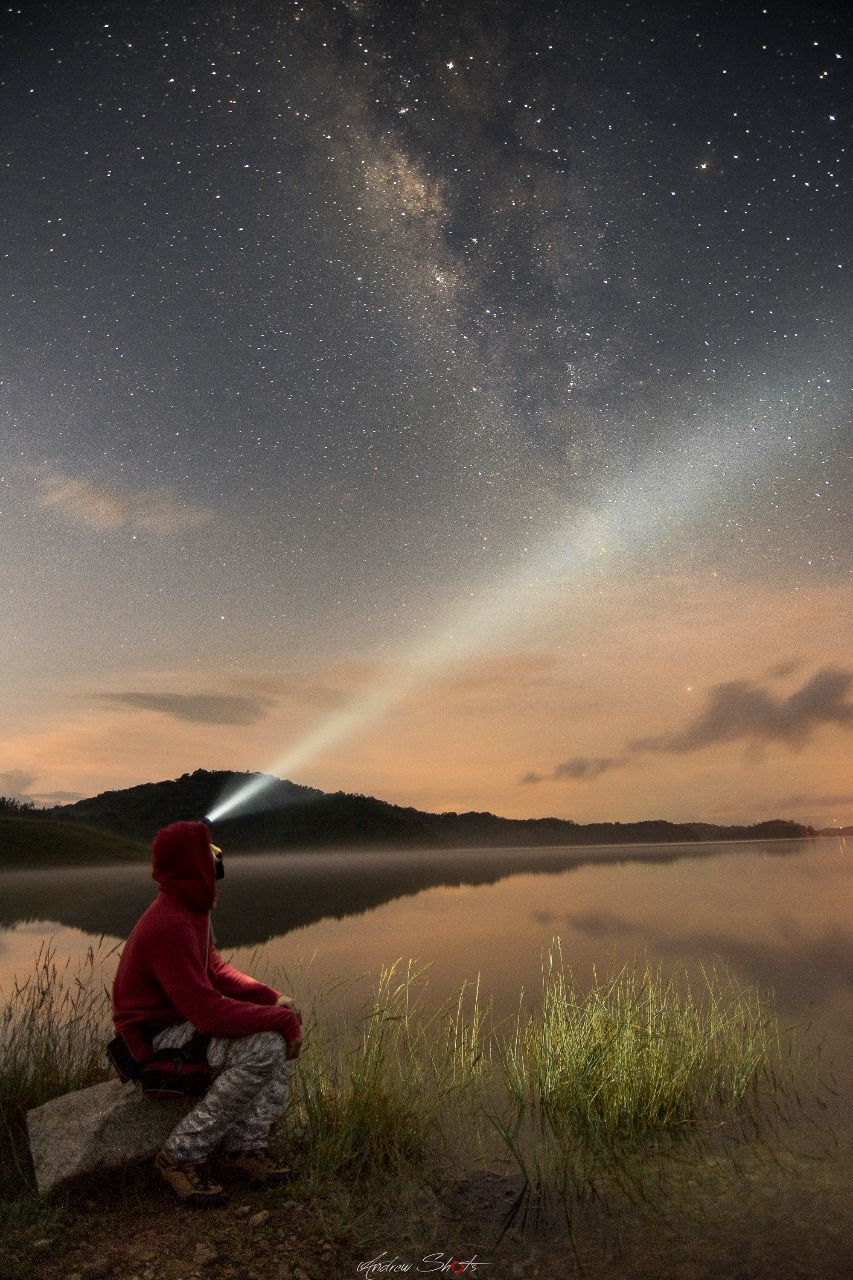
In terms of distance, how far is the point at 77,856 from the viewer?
78.3 metres

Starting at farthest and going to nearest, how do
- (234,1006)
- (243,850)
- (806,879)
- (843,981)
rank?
1. (243,850)
2. (806,879)
3. (843,981)
4. (234,1006)

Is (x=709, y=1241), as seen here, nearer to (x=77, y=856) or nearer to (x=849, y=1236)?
(x=849, y=1236)

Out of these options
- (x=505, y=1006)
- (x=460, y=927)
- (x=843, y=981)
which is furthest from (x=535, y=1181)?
(x=460, y=927)

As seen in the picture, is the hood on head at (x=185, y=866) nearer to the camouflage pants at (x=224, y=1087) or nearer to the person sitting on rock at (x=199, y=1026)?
the person sitting on rock at (x=199, y=1026)

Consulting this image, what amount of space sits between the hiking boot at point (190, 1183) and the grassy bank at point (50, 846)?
253 feet

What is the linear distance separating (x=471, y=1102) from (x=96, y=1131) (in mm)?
3687

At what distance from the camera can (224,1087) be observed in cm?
481

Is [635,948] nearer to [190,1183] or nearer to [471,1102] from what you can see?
[471,1102]

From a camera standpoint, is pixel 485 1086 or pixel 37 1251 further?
pixel 485 1086

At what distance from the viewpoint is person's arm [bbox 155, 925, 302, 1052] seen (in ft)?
15.7

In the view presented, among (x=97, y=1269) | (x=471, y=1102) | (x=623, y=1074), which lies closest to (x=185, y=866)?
(x=97, y=1269)

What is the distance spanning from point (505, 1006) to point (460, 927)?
751 inches

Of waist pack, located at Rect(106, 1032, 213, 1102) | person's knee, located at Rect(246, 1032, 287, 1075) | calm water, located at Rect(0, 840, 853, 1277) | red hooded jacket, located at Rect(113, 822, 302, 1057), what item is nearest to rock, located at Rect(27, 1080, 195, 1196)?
waist pack, located at Rect(106, 1032, 213, 1102)

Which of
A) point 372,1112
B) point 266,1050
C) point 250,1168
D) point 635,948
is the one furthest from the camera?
point 635,948
